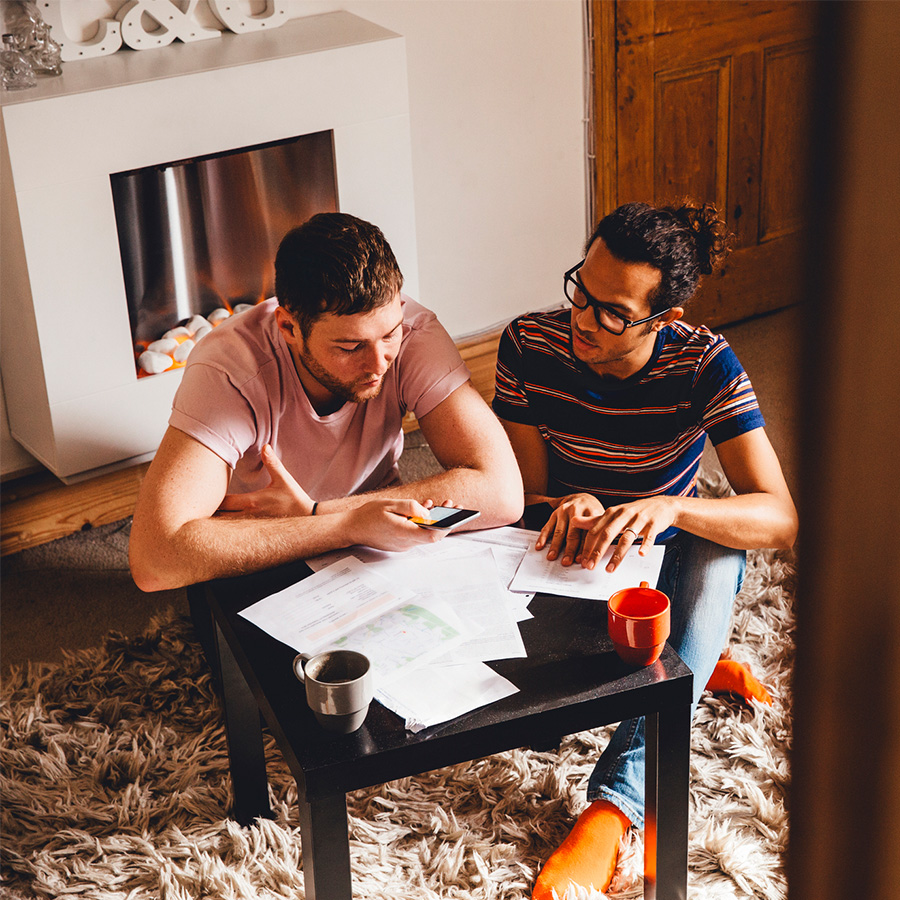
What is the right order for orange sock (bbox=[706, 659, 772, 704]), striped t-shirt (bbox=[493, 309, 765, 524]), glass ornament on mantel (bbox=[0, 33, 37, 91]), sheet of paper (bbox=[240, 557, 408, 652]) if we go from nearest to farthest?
sheet of paper (bbox=[240, 557, 408, 652])
striped t-shirt (bbox=[493, 309, 765, 524])
orange sock (bbox=[706, 659, 772, 704])
glass ornament on mantel (bbox=[0, 33, 37, 91])

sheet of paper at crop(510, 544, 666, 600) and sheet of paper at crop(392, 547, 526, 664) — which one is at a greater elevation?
sheet of paper at crop(392, 547, 526, 664)

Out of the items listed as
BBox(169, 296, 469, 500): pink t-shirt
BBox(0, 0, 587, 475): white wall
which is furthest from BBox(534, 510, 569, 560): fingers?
BBox(0, 0, 587, 475): white wall

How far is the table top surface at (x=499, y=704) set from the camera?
1.23 m

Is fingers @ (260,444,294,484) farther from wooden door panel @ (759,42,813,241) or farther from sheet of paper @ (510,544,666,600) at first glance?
wooden door panel @ (759,42,813,241)

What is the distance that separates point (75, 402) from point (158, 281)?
35cm

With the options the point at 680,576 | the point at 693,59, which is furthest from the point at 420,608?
the point at 693,59

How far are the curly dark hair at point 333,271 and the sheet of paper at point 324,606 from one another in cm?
41

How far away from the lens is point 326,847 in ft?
4.22

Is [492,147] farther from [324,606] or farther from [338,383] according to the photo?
[324,606]

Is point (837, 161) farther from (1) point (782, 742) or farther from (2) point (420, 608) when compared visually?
(1) point (782, 742)

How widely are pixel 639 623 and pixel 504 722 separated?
8.0 inches

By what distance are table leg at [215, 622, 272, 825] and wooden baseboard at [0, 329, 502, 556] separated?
1216 millimetres

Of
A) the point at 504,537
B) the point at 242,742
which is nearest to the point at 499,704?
the point at 504,537

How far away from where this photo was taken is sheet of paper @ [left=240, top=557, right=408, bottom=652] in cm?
143
